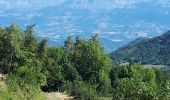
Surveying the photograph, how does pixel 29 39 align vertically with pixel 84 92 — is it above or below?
above

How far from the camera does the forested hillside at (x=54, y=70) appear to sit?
84250 mm

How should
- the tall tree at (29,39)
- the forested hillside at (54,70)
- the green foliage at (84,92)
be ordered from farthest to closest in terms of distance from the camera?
the tall tree at (29,39)
the green foliage at (84,92)
the forested hillside at (54,70)

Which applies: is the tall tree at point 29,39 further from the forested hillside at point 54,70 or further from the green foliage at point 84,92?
the green foliage at point 84,92

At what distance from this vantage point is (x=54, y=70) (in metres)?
119

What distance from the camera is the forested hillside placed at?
8425 centimetres

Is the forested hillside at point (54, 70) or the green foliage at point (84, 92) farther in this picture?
the green foliage at point (84, 92)

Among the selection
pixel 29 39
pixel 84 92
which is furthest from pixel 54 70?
pixel 84 92

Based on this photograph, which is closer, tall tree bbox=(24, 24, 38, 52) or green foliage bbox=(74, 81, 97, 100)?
green foliage bbox=(74, 81, 97, 100)

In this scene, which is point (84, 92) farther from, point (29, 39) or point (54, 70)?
point (54, 70)

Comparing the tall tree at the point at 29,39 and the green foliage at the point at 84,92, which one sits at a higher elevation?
the tall tree at the point at 29,39

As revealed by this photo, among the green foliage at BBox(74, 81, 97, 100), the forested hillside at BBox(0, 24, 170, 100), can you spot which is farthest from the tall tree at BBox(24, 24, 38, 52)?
the green foliage at BBox(74, 81, 97, 100)

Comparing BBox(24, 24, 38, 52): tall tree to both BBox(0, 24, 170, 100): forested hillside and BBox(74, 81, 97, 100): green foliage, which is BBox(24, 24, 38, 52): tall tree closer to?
BBox(0, 24, 170, 100): forested hillside

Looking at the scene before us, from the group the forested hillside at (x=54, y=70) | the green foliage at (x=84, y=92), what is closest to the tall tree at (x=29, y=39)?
the forested hillside at (x=54, y=70)

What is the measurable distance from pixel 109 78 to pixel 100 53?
890 centimetres
